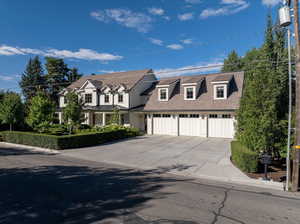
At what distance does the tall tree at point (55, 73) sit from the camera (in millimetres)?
44406

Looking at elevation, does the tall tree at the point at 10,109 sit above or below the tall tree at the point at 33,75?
below

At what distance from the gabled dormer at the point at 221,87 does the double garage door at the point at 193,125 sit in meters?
2.22

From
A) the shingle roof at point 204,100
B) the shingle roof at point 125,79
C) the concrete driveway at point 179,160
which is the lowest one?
the concrete driveway at point 179,160

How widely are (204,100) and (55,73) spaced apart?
40283mm

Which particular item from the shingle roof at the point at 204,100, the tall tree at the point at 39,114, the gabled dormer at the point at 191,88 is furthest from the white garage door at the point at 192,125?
the tall tree at the point at 39,114

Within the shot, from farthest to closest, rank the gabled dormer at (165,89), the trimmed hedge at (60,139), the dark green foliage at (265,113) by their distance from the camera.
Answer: the gabled dormer at (165,89) → the trimmed hedge at (60,139) → the dark green foliage at (265,113)

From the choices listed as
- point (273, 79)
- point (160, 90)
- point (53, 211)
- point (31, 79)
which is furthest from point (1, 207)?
point (31, 79)

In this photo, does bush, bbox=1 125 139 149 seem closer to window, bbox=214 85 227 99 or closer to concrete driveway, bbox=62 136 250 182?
concrete driveway, bbox=62 136 250 182

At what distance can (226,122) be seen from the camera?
1784 cm

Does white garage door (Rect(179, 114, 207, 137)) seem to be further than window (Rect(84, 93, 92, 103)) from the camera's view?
No

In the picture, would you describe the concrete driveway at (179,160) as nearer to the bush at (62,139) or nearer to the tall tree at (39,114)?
the bush at (62,139)

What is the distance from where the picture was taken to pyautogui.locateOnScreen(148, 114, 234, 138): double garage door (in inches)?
704

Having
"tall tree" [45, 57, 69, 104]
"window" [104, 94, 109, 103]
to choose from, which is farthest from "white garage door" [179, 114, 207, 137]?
"tall tree" [45, 57, 69, 104]

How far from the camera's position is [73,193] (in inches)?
227
